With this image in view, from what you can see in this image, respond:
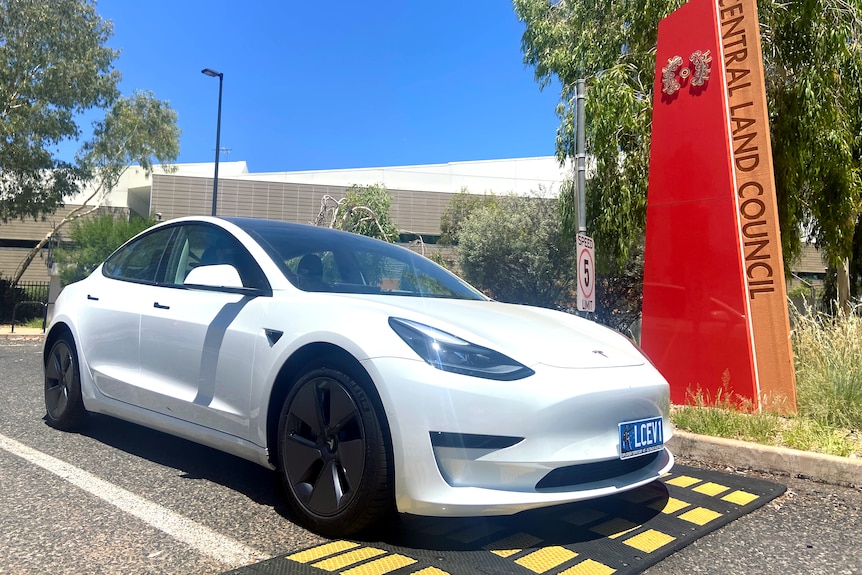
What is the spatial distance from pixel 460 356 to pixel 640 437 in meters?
0.90

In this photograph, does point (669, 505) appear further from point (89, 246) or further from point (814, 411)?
point (89, 246)

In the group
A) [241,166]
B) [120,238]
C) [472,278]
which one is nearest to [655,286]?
[472,278]

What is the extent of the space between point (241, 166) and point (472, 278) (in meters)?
35.2

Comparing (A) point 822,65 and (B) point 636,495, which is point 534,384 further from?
(A) point 822,65

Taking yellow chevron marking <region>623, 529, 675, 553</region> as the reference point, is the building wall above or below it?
above

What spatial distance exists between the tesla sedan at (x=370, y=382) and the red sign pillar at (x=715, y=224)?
242cm

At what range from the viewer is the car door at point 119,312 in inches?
150

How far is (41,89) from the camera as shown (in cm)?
2089

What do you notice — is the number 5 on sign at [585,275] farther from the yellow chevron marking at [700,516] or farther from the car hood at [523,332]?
the yellow chevron marking at [700,516]

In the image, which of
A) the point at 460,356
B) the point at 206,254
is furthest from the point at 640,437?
the point at 206,254

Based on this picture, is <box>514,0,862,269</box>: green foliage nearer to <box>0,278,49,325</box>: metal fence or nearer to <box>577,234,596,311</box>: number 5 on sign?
<box>577,234,596,311</box>: number 5 on sign

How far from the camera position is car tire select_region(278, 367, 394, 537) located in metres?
2.52

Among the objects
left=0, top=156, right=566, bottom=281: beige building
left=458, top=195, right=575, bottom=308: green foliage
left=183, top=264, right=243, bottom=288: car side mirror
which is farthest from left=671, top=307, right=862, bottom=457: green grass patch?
left=0, top=156, right=566, bottom=281: beige building

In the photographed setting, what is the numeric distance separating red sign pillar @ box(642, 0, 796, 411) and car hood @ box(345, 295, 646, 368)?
2455 millimetres
